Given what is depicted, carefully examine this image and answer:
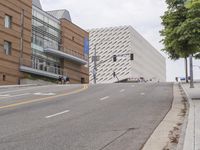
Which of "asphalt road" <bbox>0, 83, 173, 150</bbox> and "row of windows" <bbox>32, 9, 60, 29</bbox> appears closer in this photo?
"asphalt road" <bbox>0, 83, 173, 150</bbox>

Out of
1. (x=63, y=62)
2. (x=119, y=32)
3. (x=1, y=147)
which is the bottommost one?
(x=1, y=147)

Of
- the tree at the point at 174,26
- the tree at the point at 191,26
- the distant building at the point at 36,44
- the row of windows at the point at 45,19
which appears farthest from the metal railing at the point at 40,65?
the tree at the point at 191,26

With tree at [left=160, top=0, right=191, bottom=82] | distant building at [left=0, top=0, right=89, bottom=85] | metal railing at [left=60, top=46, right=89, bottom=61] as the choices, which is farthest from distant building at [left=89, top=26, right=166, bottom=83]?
tree at [left=160, top=0, right=191, bottom=82]

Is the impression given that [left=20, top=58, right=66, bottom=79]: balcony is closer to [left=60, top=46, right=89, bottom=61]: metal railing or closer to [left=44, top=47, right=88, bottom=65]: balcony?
[left=44, top=47, right=88, bottom=65]: balcony

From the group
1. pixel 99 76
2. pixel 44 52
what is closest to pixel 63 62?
pixel 44 52

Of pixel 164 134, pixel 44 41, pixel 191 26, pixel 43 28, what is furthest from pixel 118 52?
pixel 164 134

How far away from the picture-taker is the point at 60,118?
1609 centimetres

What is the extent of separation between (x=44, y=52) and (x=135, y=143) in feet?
202

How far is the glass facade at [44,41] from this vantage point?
6850 centimetres

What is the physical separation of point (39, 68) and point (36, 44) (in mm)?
3642

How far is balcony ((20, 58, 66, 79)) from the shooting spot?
64.1 m

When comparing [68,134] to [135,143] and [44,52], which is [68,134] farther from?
[44,52]

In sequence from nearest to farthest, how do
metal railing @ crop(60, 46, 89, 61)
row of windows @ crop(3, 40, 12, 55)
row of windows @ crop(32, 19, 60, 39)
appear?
row of windows @ crop(3, 40, 12, 55)
row of windows @ crop(32, 19, 60, 39)
metal railing @ crop(60, 46, 89, 61)

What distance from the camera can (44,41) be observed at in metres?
71.8
